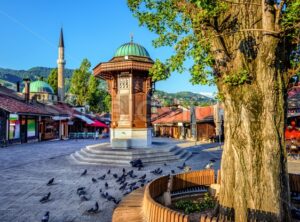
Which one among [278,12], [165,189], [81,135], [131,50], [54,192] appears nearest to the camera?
[278,12]

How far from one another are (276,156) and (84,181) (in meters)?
7.38

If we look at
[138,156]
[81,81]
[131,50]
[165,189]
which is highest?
[81,81]

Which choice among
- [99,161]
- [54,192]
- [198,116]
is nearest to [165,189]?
[54,192]

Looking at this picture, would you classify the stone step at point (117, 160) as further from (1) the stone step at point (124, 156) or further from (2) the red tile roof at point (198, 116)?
(2) the red tile roof at point (198, 116)

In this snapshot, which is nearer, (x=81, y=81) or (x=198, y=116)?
(x=198, y=116)

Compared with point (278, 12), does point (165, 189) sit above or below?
below

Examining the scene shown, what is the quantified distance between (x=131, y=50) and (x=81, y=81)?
116 ft

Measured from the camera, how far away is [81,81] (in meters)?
50.7

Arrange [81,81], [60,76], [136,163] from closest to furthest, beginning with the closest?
1. [136,163]
2. [81,81]
3. [60,76]

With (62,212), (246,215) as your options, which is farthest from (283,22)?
(62,212)

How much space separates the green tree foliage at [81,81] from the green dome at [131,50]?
34516 mm

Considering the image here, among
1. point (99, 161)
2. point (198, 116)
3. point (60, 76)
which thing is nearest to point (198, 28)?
point (99, 161)

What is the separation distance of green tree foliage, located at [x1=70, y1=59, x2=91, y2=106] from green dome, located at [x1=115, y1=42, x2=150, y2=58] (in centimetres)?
3452

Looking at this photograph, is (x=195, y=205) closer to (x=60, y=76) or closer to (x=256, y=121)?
(x=256, y=121)
